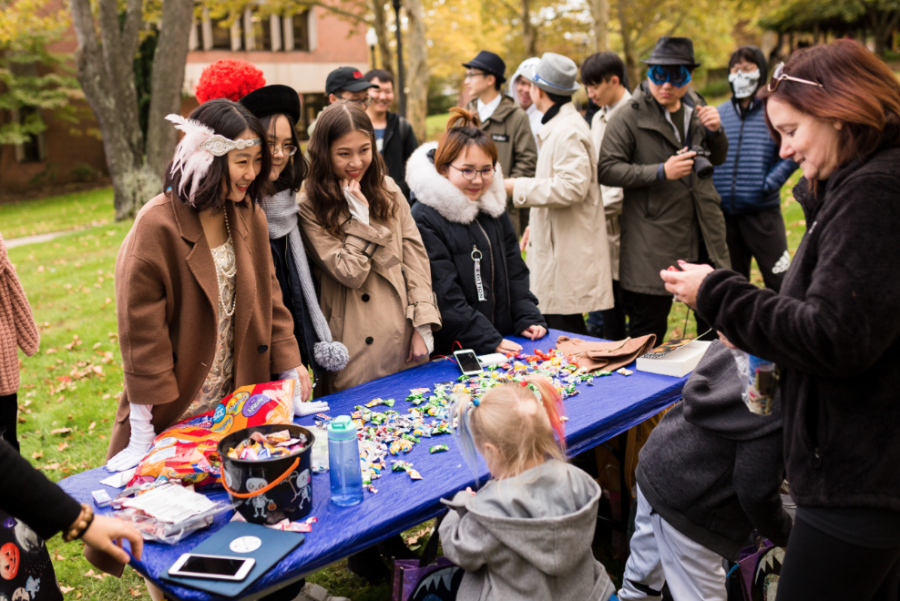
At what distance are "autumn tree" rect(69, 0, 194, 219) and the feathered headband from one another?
11.6 m

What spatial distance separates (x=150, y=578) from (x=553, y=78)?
12.5 ft

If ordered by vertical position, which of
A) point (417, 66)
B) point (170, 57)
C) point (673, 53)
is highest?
point (170, 57)

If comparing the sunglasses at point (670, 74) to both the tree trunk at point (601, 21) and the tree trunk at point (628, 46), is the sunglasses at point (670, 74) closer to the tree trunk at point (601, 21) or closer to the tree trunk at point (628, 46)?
the tree trunk at point (601, 21)

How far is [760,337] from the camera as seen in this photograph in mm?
1680

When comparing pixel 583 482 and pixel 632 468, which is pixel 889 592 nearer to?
pixel 583 482

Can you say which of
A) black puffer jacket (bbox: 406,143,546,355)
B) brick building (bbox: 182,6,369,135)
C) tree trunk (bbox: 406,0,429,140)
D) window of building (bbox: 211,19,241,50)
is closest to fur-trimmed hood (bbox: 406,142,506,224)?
black puffer jacket (bbox: 406,143,546,355)

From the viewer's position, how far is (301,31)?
29781 millimetres

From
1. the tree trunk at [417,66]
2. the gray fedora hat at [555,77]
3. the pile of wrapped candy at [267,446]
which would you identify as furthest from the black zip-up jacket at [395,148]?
the tree trunk at [417,66]

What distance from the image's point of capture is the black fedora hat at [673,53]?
4.14m

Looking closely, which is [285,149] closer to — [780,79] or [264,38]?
[780,79]

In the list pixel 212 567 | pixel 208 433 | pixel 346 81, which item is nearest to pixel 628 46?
pixel 346 81

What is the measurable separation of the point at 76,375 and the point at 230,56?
2462 cm

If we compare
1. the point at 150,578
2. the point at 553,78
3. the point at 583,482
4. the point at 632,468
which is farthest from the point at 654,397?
the point at 553,78

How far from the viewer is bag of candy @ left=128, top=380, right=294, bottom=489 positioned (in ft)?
7.20
